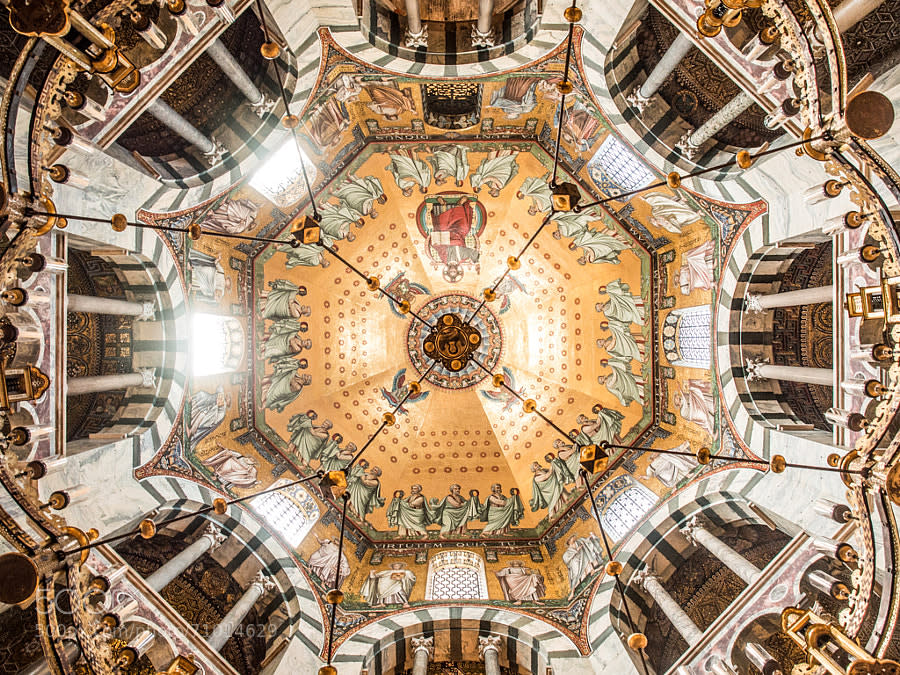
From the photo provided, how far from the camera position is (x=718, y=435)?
11258 mm

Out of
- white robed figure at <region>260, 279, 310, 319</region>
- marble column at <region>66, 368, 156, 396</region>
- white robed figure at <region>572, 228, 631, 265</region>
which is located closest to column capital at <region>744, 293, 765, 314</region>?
white robed figure at <region>572, 228, 631, 265</region>

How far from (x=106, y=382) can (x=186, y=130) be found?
4.82 meters

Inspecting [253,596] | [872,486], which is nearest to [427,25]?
[872,486]

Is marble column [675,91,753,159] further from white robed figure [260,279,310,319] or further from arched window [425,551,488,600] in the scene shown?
arched window [425,551,488,600]

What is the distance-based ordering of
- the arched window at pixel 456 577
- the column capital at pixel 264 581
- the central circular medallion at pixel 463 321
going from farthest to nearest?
the central circular medallion at pixel 463 321 < the arched window at pixel 456 577 < the column capital at pixel 264 581

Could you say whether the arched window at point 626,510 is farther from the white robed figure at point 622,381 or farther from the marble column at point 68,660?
the marble column at point 68,660

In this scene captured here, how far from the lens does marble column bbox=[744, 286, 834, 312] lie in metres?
9.09

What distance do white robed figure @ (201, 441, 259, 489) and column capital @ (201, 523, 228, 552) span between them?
915mm

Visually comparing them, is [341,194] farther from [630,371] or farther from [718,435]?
[718,435]

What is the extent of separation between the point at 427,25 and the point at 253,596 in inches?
483

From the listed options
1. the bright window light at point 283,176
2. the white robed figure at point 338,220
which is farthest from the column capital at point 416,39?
the white robed figure at point 338,220

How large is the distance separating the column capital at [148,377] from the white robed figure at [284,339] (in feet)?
11.3

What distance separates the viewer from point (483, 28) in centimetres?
966

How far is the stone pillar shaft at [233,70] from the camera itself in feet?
29.4
